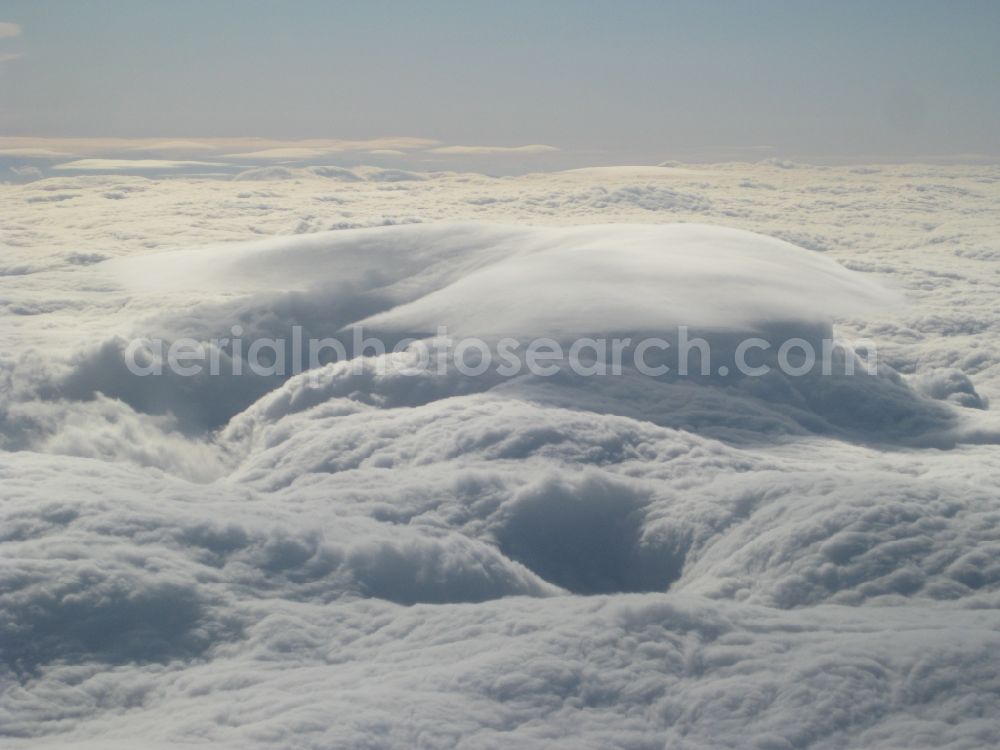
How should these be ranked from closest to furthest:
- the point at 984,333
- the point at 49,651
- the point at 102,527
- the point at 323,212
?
the point at 49,651 < the point at 102,527 < the point at 984,333 < the point at 323,212

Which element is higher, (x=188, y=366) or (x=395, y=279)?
(x=395, y=279)

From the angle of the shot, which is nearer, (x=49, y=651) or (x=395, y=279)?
(x=49, y=651)

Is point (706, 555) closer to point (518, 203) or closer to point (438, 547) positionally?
point (438, 547)

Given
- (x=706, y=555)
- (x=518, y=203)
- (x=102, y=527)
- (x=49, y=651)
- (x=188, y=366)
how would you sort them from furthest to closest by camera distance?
(x=518, y=203)
(x=188, y=366)
(x=706, y=555)
(x=102, y=527)
(x=49, y=651)

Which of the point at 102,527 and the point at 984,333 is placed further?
the point at 984,333

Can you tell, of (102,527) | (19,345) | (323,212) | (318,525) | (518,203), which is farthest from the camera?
(518,203)

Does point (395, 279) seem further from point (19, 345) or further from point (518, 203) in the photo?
point (518, 203)

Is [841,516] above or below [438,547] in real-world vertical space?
above

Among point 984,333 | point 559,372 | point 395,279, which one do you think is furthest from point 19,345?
point 984,333

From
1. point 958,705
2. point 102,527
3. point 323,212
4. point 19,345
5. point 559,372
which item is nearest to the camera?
point 958,705

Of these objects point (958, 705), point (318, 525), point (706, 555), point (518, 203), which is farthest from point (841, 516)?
point (518, 203)
